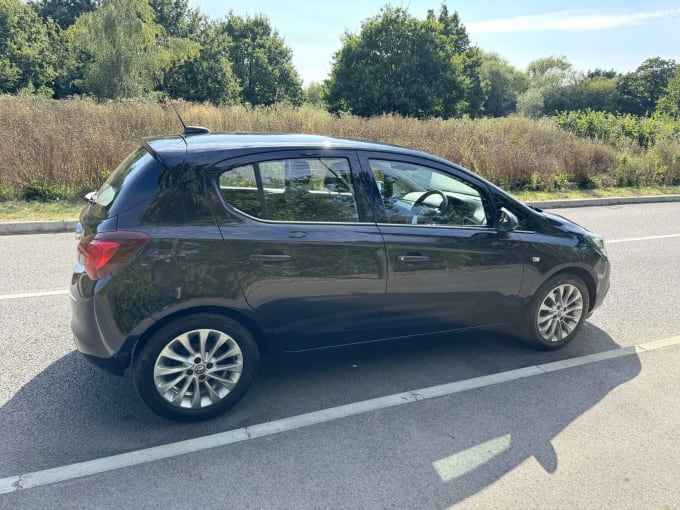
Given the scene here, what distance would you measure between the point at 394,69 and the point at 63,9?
37.8 metres

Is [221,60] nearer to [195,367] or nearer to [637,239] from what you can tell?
[637,239]

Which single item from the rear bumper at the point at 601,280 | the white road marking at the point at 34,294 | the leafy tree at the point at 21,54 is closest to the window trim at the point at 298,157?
the rear bumper at the point at 601,280

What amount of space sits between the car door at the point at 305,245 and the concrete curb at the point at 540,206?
626cm

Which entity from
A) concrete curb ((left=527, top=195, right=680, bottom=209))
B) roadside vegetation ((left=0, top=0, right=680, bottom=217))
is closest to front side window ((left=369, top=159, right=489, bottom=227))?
roadside vegetation ((left=0, top=0, right=680, bottom=217))

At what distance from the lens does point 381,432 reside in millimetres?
3088

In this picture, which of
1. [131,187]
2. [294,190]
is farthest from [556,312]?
[131,187]

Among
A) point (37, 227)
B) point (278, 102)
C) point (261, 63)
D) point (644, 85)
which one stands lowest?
point (37, 227)

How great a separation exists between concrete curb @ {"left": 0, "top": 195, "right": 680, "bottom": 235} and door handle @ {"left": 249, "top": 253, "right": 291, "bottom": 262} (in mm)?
6355

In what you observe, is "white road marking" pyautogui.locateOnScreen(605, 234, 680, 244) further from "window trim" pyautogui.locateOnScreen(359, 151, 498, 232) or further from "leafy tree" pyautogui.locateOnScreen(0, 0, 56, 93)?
"leafy tree" pyautogui.locateOnScreen(0, 0, 56, 93)

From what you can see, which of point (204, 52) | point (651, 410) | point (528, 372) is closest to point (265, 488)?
point (528, 372)

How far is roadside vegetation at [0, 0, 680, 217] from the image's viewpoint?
10.5 meters

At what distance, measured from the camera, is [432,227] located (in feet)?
12.0

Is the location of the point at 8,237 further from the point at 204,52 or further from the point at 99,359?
the point at 204,52

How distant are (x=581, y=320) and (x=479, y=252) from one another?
4.49 feet
